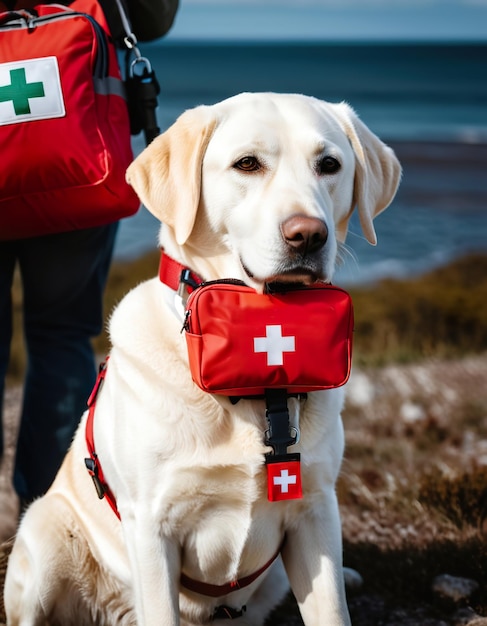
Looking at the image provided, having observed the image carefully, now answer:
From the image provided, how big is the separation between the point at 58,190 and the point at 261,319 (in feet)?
2.91

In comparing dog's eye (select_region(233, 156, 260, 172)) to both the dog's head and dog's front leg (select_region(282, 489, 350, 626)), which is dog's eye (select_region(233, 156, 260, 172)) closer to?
the dog's head

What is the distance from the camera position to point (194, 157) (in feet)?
6.84

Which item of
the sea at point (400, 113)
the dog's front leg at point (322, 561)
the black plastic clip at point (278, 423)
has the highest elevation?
the black plastic clip at point (278, 423)

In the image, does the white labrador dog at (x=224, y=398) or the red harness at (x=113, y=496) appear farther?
the red harness at (x=113, y=496)

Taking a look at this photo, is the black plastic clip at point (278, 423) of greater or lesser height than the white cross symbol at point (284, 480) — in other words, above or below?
above

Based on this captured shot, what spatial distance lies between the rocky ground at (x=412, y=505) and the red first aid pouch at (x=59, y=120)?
131 cm

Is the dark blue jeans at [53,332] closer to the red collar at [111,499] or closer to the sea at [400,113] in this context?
the red collar at [111,499]

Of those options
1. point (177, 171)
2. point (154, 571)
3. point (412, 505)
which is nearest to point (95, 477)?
point (154, 571)

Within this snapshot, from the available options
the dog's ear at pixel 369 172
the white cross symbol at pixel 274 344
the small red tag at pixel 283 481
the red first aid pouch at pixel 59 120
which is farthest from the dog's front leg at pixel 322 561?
the red first aid pouch at pixel 59 120

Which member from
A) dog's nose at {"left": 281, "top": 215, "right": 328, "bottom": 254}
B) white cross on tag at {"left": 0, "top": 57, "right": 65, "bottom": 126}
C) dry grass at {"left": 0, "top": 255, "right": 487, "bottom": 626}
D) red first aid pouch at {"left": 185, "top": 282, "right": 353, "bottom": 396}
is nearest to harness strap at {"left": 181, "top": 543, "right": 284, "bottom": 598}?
dry grass at {"left": 0, "top": 255, "right": 487, "bottom": 626}

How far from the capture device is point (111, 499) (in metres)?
2.39

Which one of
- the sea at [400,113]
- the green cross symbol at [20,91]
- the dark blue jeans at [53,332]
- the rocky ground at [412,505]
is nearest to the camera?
the green cross symbol at [20,91]

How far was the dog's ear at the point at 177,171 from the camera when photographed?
208 cm

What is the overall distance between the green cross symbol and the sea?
1.02m
